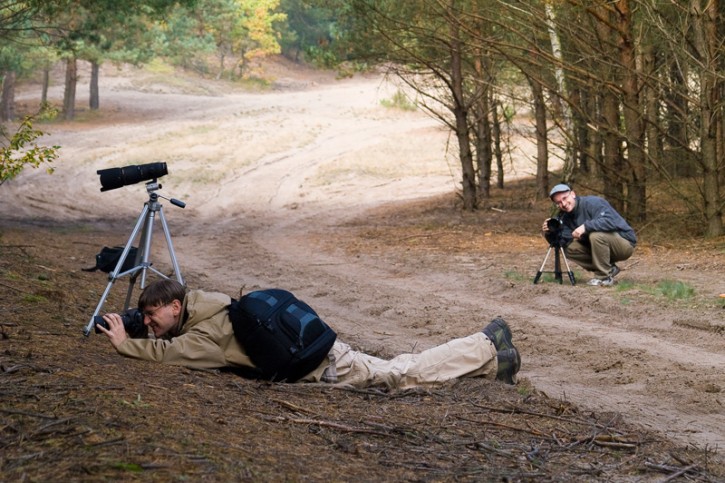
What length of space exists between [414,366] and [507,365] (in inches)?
27.4

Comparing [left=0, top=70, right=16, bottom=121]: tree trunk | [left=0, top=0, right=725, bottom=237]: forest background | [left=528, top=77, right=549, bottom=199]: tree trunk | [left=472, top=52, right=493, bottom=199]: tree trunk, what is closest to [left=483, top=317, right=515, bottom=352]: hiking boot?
[left=0, top=0, right=725, bottom=237]: forest background

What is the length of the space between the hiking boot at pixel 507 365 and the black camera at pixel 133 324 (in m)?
2.51

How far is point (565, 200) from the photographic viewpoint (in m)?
11.8

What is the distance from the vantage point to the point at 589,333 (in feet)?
30.4

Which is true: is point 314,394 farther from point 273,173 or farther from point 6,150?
point 273,173

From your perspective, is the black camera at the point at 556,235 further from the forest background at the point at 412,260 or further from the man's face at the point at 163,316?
the man's face at the point at 163,316

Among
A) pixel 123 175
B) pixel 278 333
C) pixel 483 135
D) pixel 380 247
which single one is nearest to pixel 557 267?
pixel 380 247

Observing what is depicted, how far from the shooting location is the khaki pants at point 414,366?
21.8ft

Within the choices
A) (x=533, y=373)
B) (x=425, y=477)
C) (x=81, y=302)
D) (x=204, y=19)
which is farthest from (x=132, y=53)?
(x=425, y=477)

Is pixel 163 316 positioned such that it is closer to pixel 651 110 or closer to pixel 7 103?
pixel 651 110

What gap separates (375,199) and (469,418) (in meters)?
21.7

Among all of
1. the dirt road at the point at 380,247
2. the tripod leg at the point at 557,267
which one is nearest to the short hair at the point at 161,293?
the dirt road at the point at 380,247

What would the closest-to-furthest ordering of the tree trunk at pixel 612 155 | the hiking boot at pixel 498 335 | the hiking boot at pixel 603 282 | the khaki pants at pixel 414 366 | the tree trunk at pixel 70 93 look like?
the khaki pants at pixel 414 366 < the hiking boot at pixel 498 335 < the hiking boot at pixel 603 282 < the tree trunk at pixel 612 155 < the tree trunk at pixel 70 93

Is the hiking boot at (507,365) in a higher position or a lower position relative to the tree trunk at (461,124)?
lower
